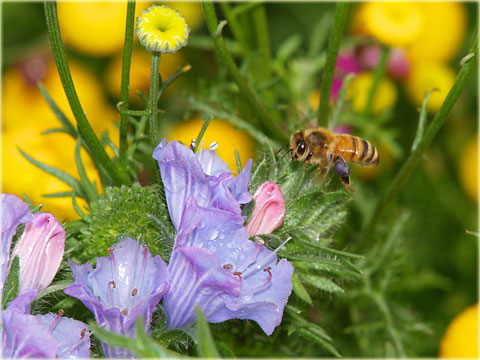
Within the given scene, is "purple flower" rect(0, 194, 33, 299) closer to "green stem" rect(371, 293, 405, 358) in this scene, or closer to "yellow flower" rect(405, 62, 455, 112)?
"green stem" rect(371, 293, 405, 358)

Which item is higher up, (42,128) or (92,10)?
(92,10)

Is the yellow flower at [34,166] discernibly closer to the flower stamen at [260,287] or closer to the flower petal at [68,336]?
the flower petal at [68,336]

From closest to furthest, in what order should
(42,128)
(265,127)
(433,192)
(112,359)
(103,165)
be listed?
1. (112,359)
2. (103,165)
3. (265,127)
4. (42,128)
5. (433,192)

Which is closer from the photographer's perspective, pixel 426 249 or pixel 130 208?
pixel 130 208

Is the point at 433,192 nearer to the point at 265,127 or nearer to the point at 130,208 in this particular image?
the point at 265,127

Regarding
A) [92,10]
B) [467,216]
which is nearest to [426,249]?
[467,216]

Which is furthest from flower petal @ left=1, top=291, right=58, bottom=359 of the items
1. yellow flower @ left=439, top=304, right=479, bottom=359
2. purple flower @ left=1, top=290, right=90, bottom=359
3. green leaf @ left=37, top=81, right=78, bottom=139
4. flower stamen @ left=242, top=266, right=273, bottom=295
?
yellow flower @ left=439, top=304, right=479, bottom=359

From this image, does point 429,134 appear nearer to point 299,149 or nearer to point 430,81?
point 299,149
